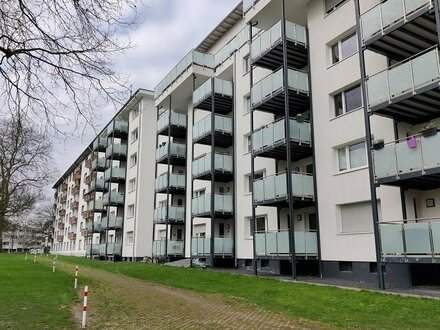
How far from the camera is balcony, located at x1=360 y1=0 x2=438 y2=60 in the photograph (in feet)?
46.2

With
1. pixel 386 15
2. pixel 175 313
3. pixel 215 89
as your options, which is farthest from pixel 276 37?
pixel 175 313

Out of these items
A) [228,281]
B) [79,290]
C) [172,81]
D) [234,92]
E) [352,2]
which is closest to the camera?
[79,290]

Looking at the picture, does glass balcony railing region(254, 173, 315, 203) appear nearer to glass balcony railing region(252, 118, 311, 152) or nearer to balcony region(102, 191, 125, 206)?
glass balcony railing region(252, 118, 311, 152)

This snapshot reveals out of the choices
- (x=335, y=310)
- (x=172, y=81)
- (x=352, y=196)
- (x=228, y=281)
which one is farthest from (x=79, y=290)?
(x=172, y=81)

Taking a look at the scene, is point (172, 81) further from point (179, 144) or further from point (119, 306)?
point (119, 306)

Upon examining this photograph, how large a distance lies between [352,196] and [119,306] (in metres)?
10.4

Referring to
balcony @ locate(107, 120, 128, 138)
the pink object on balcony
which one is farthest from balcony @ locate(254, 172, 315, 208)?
balcony @ locate(107, 120, 128, 138)

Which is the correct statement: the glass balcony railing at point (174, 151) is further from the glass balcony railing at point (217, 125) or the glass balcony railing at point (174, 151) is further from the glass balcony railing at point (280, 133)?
the glass balcony railing at point (280, 133)

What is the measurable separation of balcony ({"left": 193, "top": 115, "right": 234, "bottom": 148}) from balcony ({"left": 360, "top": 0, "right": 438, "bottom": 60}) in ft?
42.7

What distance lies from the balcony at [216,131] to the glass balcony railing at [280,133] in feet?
21.3

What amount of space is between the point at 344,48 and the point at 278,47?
122 inches

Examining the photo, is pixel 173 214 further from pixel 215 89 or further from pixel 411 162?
pixel 411 162

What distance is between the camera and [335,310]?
34.0ft

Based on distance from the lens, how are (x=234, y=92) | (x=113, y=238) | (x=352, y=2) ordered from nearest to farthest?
(x=352, y=2) → (x=234, y=92) → (x=113, y=238)
